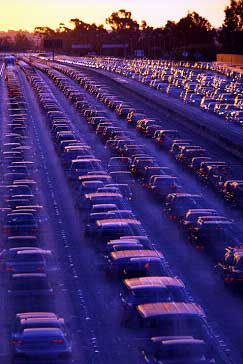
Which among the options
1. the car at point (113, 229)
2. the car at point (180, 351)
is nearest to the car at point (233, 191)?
the car at point (113, 229)

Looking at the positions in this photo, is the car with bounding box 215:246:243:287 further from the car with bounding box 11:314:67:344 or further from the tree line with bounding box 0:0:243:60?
the tree line with bounding box 0:0:243:60

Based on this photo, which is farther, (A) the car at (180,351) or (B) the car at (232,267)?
(B) the car at (232,267)

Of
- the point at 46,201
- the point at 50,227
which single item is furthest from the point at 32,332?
the point at 46,201

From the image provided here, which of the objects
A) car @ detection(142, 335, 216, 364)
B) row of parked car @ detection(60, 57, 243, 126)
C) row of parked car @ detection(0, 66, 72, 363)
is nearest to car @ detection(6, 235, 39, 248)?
row of parked car @ detection(0, 66, 72, 363)

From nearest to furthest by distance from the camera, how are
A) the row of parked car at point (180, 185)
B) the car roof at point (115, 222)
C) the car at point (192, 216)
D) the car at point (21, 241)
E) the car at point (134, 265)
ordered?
the car at point (134, 265) < the row of parked car at point (180, 185) < the car at point (21, 241) < the car roof at point (115, 222) < the car at point (192, 216)

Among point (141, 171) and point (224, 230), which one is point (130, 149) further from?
point (224, 230)

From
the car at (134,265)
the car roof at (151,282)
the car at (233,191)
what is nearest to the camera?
the car roof at (151,282)

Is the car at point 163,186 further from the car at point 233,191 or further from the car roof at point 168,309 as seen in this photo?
the car roof at point 168,309
